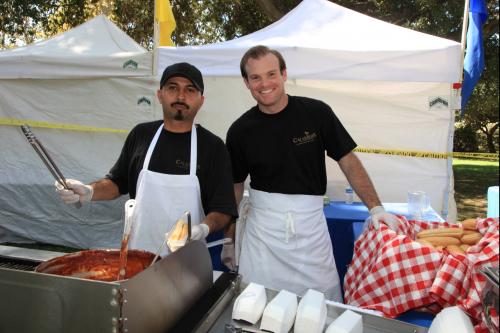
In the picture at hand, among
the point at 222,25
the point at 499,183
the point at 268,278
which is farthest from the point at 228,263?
the point at 222,25

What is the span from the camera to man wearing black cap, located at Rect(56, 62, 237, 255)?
188cm

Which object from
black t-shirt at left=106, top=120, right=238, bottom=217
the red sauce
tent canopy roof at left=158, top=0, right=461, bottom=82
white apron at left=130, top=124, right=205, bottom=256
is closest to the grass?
tent canopy roof at left=158, top=0, right=461, bottom=82

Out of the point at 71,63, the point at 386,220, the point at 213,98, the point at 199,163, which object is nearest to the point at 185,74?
the point at 199,163

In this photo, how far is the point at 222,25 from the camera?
1077 centimetres

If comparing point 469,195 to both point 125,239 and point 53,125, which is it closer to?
point 53,125

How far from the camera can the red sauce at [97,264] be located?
112 centimetres

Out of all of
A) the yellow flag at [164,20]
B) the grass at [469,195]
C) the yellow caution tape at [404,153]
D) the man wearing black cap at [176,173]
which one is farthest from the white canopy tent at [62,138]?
the grass at [469,195]

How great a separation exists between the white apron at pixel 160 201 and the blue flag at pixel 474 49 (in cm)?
335

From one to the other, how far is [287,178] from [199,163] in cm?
49

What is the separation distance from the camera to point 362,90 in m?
4.35

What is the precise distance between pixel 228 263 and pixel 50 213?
11.8 feet

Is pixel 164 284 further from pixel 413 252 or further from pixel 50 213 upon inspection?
pixel 50 213

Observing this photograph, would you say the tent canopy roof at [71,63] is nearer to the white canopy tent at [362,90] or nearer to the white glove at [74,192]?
the white canopy tent at [362,90]

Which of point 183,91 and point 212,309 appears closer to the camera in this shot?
point 212,309
